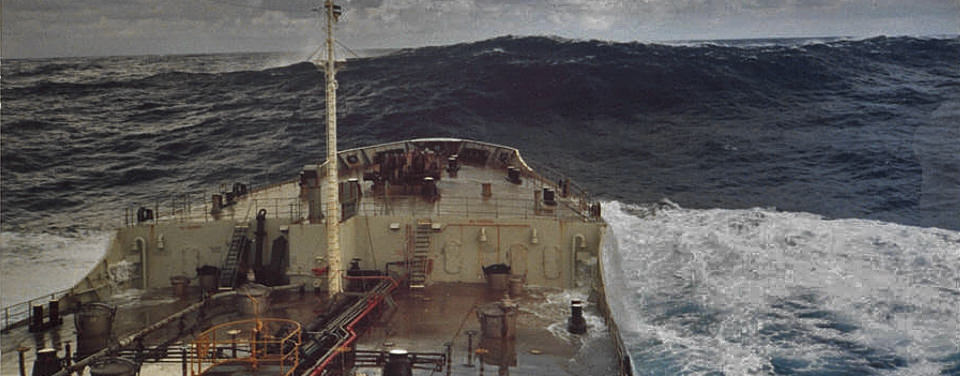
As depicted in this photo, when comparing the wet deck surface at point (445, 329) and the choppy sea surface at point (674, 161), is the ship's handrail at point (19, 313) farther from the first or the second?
the choppy sea surface at point (674, 161)

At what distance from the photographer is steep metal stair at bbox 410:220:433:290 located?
24.5 m

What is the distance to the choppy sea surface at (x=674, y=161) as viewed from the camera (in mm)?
28844

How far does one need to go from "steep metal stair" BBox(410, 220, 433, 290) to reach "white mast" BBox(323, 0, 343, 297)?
8.67ft

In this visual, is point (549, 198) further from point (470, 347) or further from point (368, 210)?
point (470, 347)

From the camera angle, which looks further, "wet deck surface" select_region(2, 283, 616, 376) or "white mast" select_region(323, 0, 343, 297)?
"white mast" select_region(323, 0, 343, 297)

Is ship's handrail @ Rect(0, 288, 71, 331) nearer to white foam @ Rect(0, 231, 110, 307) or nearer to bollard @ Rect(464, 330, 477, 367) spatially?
white foam @ Rect(0, 231, 110, 307)

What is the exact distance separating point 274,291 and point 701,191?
3361 cm

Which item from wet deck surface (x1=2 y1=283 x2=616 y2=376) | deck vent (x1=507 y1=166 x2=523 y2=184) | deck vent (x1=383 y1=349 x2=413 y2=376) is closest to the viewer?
deck vent (x1=383 y1=349 x2=413 y2=376)

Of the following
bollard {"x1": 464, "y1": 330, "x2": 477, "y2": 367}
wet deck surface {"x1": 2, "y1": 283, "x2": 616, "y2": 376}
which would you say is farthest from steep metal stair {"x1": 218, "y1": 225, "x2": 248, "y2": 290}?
bollard {"x1": 464, "y1": 330, "x2": 477, "y2": 367}

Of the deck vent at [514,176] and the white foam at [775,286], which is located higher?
the deck vent at [514,176]

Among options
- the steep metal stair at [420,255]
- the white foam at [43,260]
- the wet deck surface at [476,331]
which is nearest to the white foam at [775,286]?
the wet deck surface at [476,331]

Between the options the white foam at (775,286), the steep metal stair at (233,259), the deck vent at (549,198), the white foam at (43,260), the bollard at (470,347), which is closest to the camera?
the bollard at (470,347)

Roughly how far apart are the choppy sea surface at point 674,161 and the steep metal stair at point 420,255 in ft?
26.1

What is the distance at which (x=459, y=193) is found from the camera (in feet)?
105
